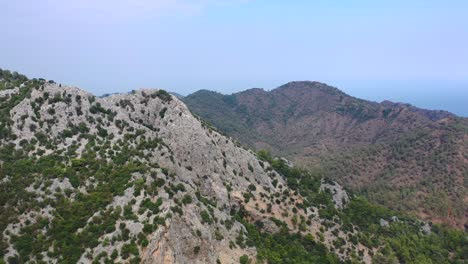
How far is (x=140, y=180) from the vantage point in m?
54.8

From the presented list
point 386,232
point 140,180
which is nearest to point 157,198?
point 140,180

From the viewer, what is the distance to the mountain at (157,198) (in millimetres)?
48031

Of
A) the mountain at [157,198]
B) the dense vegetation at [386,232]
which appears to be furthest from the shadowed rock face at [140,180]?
the dense vegetation at [386,232]

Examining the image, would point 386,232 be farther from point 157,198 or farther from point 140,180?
point 140,180

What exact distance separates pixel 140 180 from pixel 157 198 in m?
A: 4.46

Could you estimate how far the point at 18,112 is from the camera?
6956cm

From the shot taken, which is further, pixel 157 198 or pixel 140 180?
pixel 140 180

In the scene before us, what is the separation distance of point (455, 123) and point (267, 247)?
445 feet

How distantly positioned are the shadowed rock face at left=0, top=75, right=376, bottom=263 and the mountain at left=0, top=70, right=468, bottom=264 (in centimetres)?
18

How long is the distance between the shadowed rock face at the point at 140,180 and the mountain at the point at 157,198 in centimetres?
18

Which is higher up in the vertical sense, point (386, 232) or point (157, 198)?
point (157, 198)

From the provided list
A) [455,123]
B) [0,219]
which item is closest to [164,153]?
[0,219]

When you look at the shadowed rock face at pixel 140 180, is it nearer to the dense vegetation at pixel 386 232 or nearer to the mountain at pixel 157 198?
the mountain at pixel 157 198

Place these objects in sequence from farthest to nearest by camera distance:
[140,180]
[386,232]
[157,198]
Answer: [386,232]
[140,180]
[157,198]
